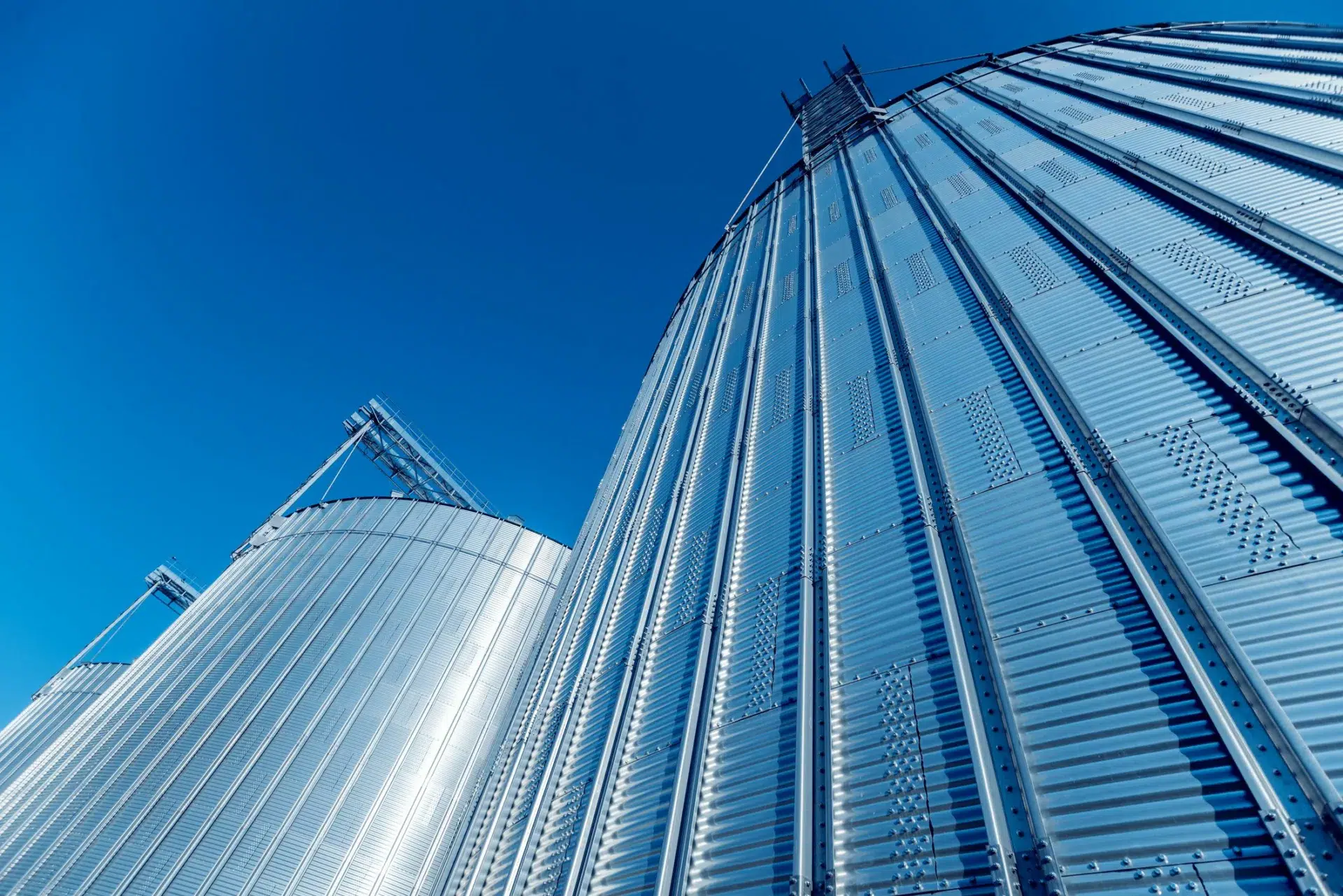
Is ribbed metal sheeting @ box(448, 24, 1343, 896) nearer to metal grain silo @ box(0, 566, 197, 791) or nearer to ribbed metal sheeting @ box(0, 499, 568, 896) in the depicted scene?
ribbed metal sheeting @ box(0, 499, 568, 896)

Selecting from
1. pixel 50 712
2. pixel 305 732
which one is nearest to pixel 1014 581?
pixel 305 732

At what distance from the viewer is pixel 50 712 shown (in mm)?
19719

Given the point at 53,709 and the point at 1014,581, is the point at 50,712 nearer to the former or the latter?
the point at 53,709

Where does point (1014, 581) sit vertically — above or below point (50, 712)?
below

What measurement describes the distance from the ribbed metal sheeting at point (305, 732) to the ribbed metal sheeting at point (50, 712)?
7.53 meters

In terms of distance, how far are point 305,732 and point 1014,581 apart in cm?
1128

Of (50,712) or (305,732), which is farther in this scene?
(50,712)

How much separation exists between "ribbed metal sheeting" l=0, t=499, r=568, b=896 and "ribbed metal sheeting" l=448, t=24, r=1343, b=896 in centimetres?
311

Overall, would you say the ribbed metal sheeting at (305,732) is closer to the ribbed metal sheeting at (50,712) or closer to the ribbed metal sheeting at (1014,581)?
the ribbed metal sheeting at (1014,581)

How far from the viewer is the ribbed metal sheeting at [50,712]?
17.5 metres

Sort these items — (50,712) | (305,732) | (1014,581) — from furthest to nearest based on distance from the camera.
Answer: (50,712) < (305,732) < (1014,581)

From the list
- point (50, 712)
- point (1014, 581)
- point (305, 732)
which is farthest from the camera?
point (50, 712)

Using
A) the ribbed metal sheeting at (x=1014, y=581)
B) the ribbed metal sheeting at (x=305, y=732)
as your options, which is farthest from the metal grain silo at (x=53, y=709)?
the ribbed metal sheeting at (x=1014, y=581)

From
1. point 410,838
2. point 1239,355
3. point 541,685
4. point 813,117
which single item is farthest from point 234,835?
point 813,117
